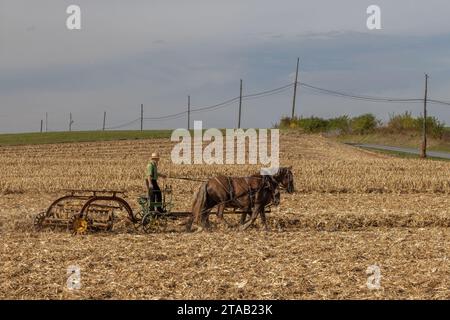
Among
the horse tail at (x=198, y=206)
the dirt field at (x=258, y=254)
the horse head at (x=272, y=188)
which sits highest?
the horse head at (x=272, y=188)

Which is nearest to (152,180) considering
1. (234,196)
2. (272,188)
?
(234,196)

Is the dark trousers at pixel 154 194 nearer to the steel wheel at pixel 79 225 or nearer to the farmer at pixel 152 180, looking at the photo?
the farmer at pixel 152 180

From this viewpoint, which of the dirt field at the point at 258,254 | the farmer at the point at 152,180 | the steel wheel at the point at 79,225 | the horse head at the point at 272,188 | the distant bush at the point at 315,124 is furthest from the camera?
the distant bush at the point at 315,124

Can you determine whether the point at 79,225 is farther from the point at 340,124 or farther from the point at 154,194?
the point at 340,124

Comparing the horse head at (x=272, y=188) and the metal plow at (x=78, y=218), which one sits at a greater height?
the horse head at (x=272, y=188)

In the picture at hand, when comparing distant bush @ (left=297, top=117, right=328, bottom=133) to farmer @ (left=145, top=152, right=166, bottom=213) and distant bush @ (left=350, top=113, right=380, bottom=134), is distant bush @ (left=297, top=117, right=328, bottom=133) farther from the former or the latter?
farmer @ (left=145, top=152, right=166, bottom=213)

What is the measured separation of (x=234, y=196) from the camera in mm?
17312

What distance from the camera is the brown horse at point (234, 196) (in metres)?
17.1

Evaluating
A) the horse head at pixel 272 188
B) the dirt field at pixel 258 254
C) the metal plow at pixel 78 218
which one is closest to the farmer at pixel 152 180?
the metal plow at pixel 78 218

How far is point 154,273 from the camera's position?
38.6 ft

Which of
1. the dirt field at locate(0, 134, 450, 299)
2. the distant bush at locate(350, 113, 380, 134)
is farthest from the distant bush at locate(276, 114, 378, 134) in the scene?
the dirt field at locate(0, 134, 450, 299)
